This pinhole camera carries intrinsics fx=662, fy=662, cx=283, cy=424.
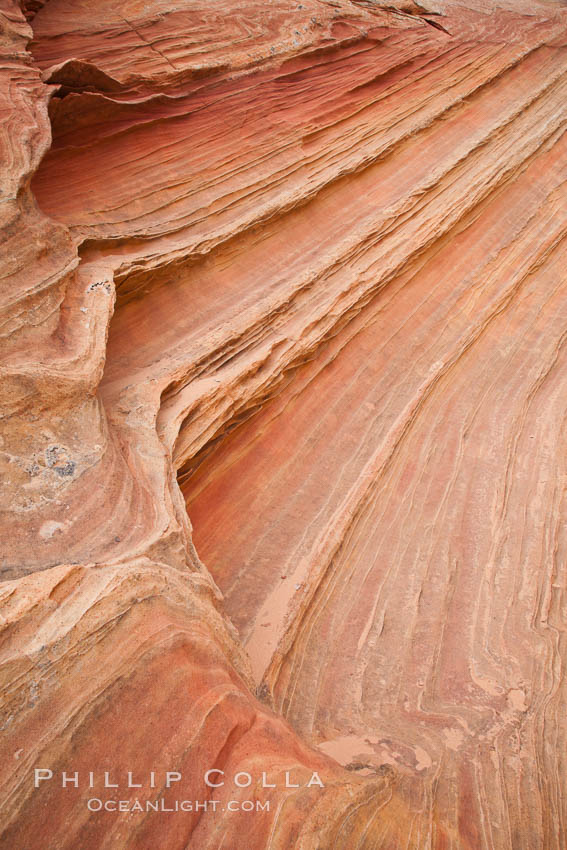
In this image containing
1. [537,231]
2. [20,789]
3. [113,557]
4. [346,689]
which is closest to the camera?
[20,789]

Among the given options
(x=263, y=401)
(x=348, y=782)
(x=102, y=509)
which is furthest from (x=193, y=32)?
(x=348, y=782)

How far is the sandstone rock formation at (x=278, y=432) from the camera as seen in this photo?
120 inches

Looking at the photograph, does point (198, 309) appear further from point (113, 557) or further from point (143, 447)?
point (113, 557)

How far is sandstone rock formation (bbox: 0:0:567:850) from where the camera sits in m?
3.04

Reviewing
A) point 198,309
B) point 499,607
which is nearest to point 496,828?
point 499,607

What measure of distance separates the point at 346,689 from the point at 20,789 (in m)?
2.59

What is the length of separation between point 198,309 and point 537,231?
241 inches

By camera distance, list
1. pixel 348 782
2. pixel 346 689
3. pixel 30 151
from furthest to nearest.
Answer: pixel 30 151 < pixel 346 689 < pixel 348 782

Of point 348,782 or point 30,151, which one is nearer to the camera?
point 348,782

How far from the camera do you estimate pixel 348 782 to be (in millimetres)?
3363

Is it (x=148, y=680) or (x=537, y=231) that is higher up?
(x=148, y=680)

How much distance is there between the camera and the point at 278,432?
6.32 metres

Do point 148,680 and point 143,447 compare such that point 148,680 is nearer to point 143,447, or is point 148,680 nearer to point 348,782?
point 348,782

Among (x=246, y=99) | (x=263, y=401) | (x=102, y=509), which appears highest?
(x=246, y=99)
